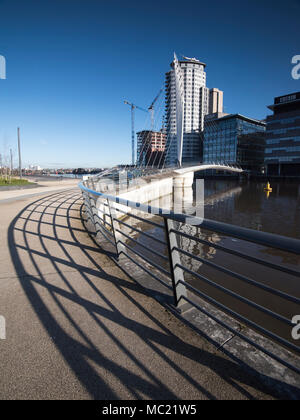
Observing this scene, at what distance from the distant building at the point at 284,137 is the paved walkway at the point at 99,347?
71773 millimetres

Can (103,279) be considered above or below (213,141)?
below

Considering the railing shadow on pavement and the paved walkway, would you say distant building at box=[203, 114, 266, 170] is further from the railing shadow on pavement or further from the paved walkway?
the paved walkway

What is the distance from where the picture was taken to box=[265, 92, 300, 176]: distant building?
61469 mm

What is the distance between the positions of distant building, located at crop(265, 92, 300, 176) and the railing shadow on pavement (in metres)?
71.5

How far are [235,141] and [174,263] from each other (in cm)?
8863

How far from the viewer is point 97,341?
1927mm

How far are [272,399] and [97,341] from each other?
1317 millimetres

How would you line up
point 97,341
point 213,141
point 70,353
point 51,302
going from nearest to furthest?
point 70,353, point 97,341, point 51,302, point 213,141

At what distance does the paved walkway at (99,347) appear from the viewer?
152cm

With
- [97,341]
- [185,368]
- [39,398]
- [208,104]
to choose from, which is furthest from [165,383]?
[208,104]

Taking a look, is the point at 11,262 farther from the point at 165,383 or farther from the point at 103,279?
the point at 165,383

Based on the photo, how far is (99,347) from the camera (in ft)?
6.12

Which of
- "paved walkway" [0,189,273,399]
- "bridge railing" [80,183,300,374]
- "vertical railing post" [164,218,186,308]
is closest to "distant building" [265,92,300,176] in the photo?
"bridge railing" [80,183,300,374]

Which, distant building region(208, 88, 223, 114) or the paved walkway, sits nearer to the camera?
the paved walkway
